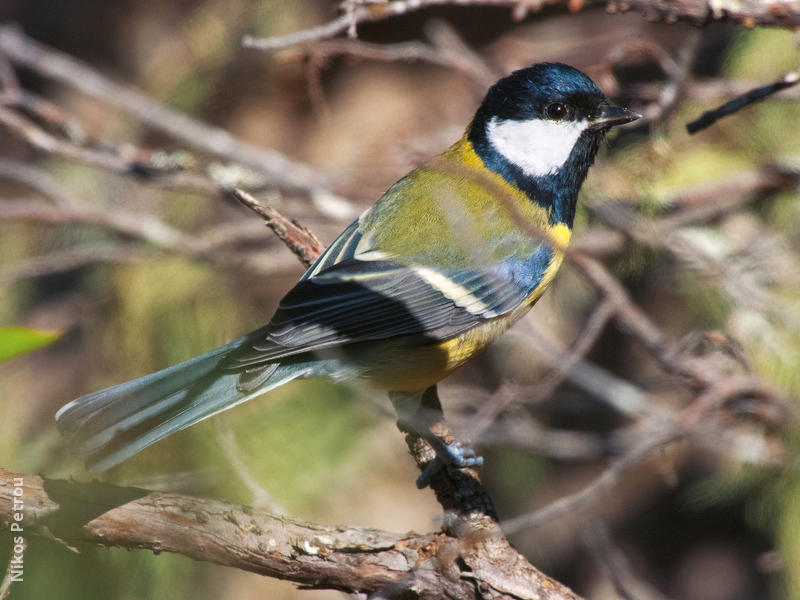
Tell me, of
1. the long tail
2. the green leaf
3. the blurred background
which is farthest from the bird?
the green leaf

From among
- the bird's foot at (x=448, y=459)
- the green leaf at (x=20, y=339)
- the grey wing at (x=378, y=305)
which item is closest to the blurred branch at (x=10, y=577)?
the green leaf at (x=20, y=339)

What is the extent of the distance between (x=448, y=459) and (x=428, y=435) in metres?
0.08

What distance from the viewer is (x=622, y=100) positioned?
302cm

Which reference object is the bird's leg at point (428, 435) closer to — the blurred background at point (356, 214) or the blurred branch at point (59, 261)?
the blurred background at point (356, 214)

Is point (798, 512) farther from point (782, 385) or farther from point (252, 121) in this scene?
point (252, 121)

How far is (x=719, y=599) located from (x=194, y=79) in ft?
10.2

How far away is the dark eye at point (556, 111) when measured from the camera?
2053mm

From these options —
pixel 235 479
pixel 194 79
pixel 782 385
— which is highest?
pixel 194 79

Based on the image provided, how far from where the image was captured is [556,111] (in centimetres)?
206

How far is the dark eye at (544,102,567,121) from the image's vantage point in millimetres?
2053

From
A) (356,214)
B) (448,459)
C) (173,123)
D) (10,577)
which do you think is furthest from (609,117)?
(173,123)

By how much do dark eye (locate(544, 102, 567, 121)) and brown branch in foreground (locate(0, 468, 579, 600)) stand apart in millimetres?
1096

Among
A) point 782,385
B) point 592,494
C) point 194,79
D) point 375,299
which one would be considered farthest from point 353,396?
point 194,79

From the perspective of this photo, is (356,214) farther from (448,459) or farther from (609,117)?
(448,459)
